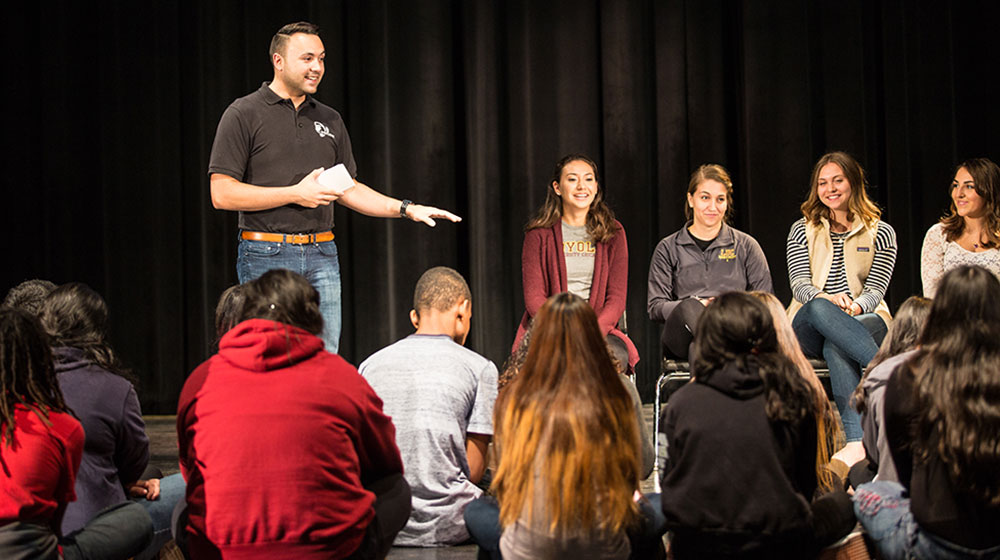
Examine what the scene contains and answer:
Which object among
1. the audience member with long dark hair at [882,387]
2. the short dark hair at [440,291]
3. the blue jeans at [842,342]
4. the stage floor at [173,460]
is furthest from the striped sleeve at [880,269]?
the short dark hair at [440,291]

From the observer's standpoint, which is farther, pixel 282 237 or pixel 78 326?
pixel 282 237

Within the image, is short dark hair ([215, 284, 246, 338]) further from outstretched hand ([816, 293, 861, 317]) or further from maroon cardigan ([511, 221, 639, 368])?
outstretched hand ([816, 293, 861, 317])

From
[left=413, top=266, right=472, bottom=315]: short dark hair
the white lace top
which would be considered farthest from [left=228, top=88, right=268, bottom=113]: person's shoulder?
the white lace top

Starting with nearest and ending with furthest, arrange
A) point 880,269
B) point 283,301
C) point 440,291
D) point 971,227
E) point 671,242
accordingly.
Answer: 1. point 283,301
2. point 440,291
3. point 880,269
4. point 971,227
5. point 671,242

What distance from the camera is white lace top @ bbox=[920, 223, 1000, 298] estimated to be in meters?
4.03

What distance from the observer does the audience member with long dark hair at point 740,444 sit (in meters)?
2.06

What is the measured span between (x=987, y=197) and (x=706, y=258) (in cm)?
126

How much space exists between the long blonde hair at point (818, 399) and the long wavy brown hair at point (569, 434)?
1.55 feet

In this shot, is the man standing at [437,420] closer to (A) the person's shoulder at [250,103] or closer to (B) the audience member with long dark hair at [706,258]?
(A) the person's shoulder at [250,103]

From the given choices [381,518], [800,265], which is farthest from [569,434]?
[800,265]

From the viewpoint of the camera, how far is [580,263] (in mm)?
4273

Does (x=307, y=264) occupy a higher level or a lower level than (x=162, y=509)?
higher

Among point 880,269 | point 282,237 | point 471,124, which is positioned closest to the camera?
point 282,237

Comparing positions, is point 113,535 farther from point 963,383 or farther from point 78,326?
point 963,383
